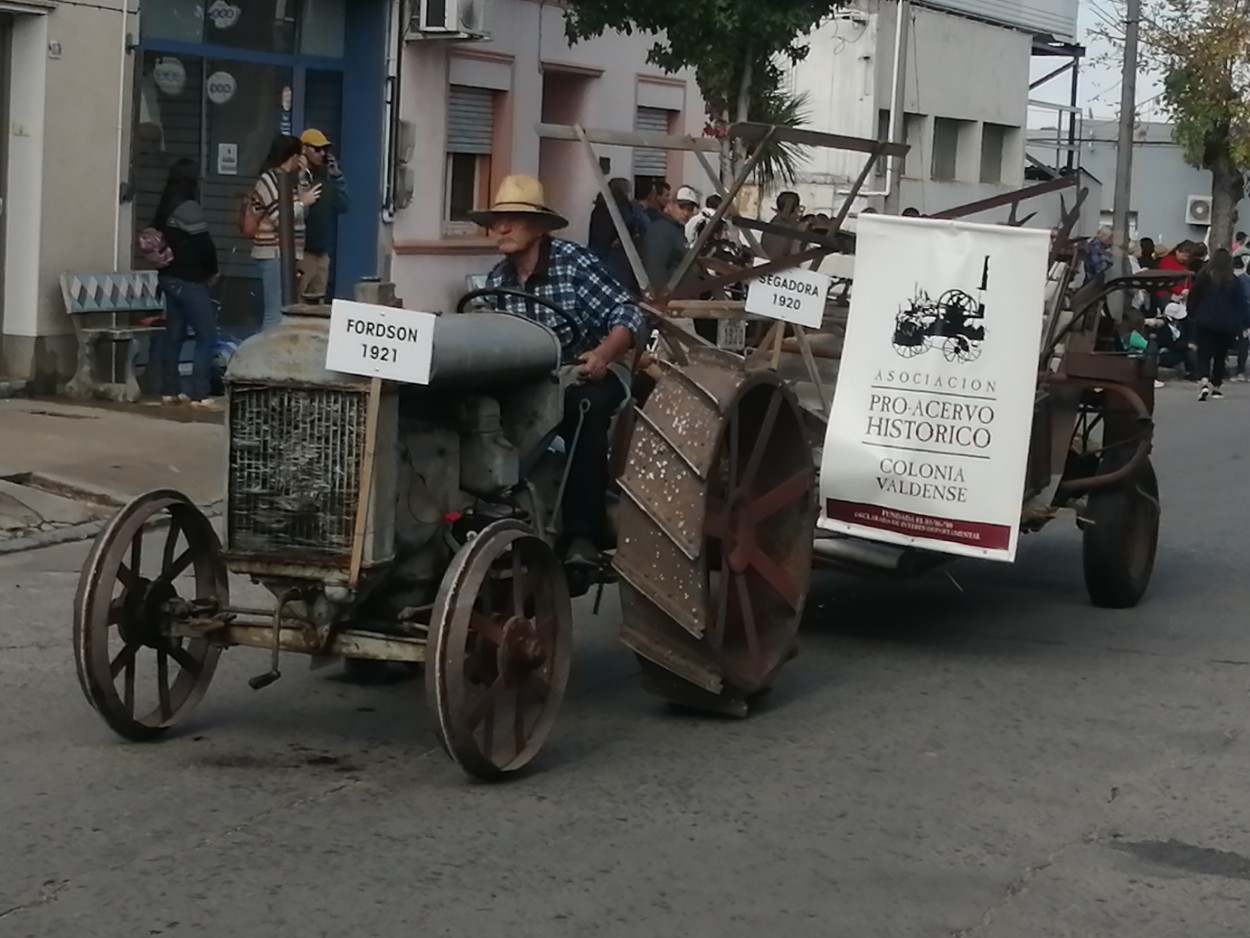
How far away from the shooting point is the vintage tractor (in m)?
6.43

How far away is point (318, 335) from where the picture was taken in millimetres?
6402

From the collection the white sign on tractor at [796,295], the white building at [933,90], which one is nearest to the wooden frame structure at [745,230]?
the white sign on tractor at [796,295]

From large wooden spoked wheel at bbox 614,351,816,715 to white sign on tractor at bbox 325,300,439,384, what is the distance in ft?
3.77

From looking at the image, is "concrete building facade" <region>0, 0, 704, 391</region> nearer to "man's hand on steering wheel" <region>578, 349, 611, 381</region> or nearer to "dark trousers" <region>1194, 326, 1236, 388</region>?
"dark trousers" <region>1194, 326, 1236, 388</region>

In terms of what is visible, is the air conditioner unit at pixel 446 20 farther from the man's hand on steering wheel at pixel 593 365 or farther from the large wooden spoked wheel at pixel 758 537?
the man's hand on steering wheel at pixel 593 365

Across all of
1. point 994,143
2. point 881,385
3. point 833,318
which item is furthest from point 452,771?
point 994,143

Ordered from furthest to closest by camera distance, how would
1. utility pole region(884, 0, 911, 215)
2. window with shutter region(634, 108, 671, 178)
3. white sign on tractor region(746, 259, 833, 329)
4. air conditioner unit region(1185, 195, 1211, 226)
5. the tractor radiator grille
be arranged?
air conditioner unit region(1185, 195, 1211, 226), utility pole region(884, 0, 911, 215), window with shutter region(634, 108, 671, 178), white sign on tractor region(746, 259, 833, 329), the tractor radiator grille

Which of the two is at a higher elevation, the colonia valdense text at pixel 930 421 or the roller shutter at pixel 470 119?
the roller shutter at pixel 470 119

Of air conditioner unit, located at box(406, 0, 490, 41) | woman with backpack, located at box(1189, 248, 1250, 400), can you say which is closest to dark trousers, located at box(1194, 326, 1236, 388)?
woman with backpack, located at box(1189, 248, 1250, 400)

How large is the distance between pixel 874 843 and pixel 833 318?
4.49m

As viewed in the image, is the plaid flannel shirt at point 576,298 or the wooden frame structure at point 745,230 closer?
the plaid flannel shirt at point 576,298

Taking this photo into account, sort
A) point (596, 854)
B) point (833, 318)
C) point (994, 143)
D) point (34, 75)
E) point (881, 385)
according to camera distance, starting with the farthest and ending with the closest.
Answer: point (994, 143) < point (34, 75) < point (833, 318) < point (881, 385) < point (596, 854)

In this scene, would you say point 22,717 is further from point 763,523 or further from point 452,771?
point 763,523

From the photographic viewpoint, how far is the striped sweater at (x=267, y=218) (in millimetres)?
15719
